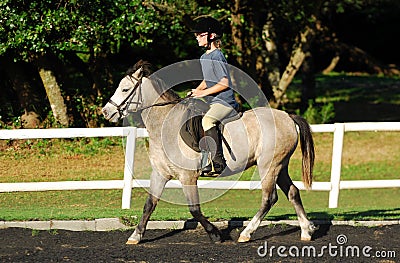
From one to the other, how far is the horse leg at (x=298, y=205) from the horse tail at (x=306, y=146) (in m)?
0.27

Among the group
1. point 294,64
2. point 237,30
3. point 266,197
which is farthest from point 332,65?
point 266,197

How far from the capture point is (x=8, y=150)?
12.6m

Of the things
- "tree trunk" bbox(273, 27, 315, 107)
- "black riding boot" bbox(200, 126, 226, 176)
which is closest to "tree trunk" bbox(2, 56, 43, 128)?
"tree trunk" bbox(273, 27, 315, 107)

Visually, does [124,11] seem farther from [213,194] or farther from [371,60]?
[371,60]

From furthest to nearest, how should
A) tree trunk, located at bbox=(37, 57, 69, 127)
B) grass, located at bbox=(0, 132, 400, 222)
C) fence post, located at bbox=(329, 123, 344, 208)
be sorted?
tree trunk, located at bbox=(37, 57, 69, 127) → fence post, located at bbox=(329, 123, 344, 208) → grass, located at bbox=(0, 132, 400, 222)

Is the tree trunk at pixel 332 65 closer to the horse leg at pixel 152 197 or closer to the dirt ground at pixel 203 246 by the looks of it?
the dirt ground at pixel 203 246

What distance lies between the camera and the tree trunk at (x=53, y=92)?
1694 centimetres

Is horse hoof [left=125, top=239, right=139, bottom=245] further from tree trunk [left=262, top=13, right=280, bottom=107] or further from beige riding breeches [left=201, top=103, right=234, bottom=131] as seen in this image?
tree trunk [left=262, top=13, right=280, bottom=107]

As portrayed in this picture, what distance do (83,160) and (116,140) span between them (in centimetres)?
299

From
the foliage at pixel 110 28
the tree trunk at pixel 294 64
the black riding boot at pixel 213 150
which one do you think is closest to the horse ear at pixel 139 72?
the black riding boot at pixel 213 150

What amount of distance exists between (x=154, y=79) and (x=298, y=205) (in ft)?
7.91

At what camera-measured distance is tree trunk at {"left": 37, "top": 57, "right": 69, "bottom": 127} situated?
1694cm

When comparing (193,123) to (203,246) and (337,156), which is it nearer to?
(203,246)

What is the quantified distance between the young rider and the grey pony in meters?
0.16
